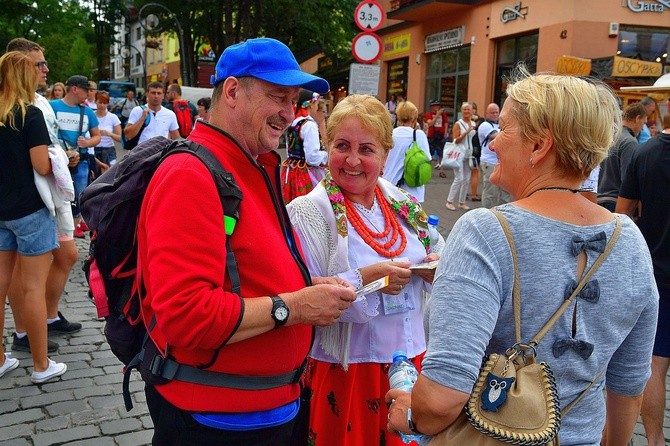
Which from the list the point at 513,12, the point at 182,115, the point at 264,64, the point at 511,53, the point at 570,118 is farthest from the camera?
the point at 511,53

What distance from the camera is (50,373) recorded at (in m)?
4.02

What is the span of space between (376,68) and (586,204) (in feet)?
25.6

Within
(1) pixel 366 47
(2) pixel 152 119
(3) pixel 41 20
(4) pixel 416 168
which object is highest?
(3) pixel 41 20

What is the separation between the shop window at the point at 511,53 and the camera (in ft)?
55.7

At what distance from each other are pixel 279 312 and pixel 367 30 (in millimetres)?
7792

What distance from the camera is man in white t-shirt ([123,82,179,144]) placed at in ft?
28.2

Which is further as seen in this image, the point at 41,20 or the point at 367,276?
the point at 41,20

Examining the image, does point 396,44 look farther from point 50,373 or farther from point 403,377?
point 403,377

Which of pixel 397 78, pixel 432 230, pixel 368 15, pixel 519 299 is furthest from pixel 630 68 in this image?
pixel 519 299

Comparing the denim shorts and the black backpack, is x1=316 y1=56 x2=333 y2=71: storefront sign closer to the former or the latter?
the denim shorts

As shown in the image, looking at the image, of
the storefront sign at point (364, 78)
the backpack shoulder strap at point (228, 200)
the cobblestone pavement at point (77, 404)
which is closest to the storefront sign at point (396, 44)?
the storefront sign at point (364, 78)

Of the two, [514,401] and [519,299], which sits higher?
[519,299]

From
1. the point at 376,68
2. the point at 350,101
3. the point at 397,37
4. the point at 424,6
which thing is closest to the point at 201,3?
the point at 397,37

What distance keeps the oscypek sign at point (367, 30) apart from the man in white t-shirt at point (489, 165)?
7.29ft
